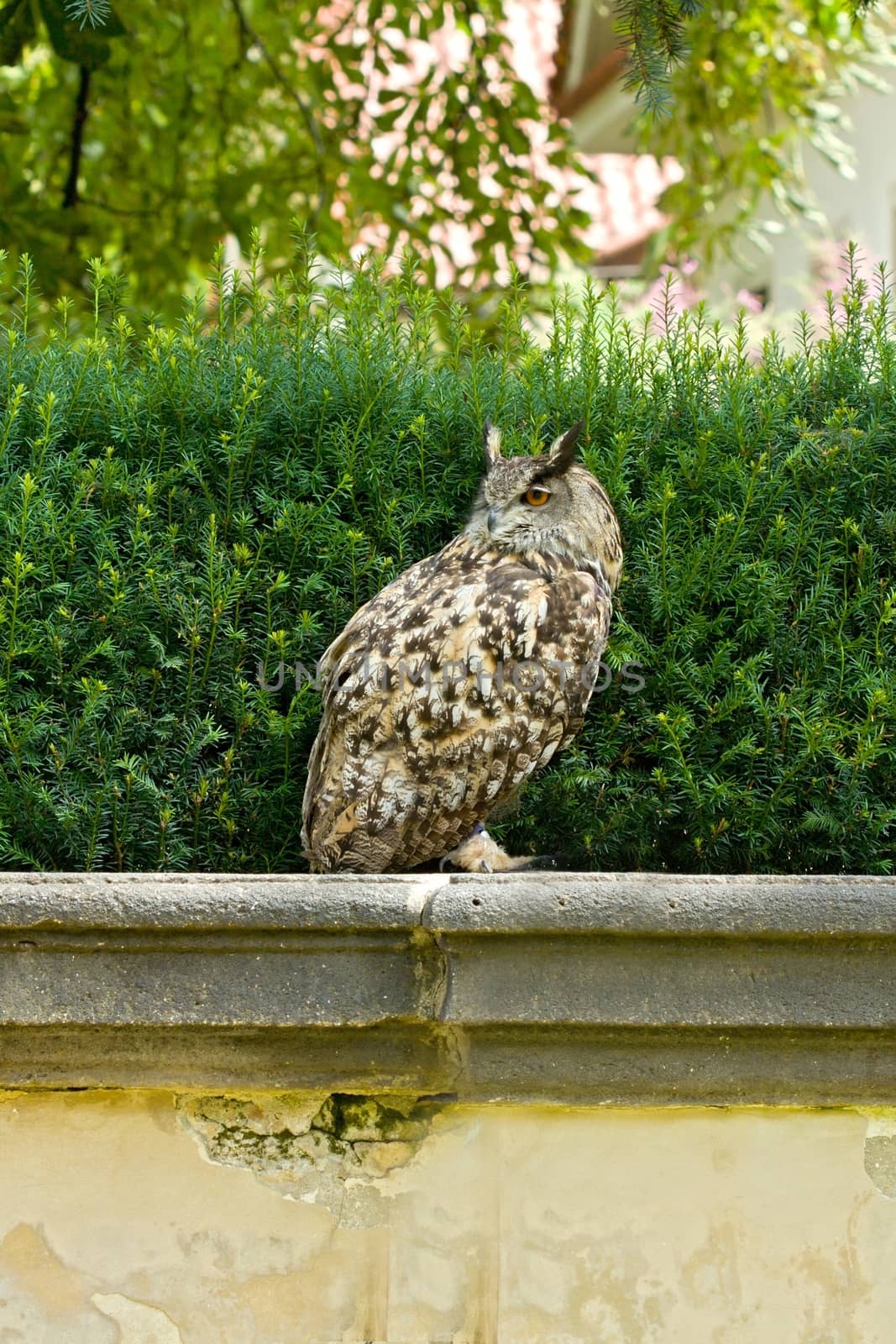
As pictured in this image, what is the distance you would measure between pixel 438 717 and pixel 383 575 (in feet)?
1.34

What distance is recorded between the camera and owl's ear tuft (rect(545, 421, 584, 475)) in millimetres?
2678

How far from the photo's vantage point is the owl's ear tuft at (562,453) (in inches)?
105

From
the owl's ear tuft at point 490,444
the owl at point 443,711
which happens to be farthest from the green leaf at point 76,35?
the owl at point 443,711

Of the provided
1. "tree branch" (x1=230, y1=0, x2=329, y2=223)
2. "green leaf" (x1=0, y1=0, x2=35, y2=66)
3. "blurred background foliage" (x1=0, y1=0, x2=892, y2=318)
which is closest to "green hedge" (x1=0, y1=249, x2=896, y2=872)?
"green leaf" (x1=0, y1=0, x2=35, y2=66)

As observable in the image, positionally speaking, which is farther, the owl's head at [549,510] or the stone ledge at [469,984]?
the owl's head at [549,510]

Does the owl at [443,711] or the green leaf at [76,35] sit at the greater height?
the green leaf at [76,35]

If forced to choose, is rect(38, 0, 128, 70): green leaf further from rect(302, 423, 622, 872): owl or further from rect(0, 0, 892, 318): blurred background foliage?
rect(302, 423, 622, 872): owl

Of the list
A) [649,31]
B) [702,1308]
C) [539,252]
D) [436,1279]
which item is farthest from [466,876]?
[539,252]

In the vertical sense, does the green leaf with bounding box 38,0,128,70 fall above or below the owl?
above

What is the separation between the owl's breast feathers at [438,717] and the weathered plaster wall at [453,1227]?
0.55 metres

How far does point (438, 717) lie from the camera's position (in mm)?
2539

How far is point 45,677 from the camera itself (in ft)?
8.63

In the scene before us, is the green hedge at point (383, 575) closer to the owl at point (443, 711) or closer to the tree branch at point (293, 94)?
the owl at point (443, 711)

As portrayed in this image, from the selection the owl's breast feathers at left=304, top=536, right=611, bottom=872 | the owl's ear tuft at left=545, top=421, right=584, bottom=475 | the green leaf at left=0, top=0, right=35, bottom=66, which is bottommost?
the owl's breast feathers at left=304, top=536, right=611, bottom=872
